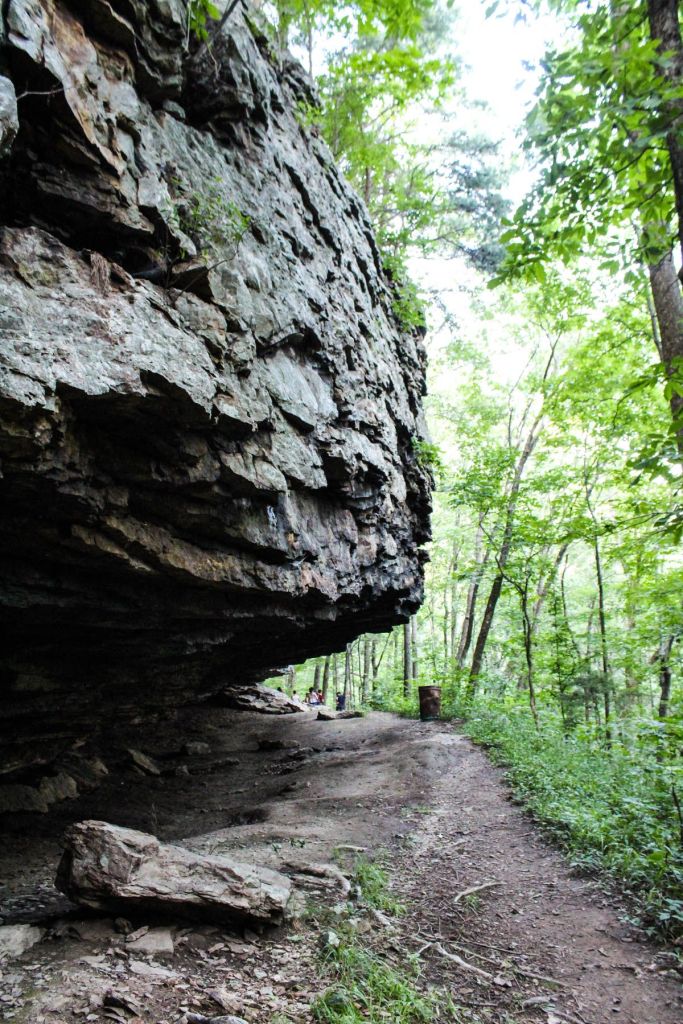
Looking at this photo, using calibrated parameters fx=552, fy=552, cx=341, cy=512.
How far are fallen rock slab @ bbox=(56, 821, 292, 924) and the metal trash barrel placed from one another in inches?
498

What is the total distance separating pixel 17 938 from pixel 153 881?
1.11m

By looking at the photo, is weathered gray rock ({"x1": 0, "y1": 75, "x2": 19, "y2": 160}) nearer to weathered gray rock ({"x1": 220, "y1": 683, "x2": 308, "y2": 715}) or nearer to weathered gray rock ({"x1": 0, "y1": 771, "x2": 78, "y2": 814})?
weathered gray rock ({"x1": 0, "y1": 771, "x2": 78, "y2": 814})

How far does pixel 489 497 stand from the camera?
16.3m

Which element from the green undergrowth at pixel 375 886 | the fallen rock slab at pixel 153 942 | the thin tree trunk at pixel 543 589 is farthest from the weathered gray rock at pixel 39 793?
the thin tree trunk at pixel 543 589

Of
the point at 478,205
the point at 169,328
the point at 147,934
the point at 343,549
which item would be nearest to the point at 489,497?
the point at 343,549

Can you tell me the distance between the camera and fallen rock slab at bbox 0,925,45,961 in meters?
4.45

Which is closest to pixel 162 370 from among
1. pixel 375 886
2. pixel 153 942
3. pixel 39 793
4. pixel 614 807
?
pixel 153 942

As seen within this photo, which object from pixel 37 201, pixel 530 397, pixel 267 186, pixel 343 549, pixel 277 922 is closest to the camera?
pixel 37 201

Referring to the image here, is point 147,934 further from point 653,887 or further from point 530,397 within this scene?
point 530,397

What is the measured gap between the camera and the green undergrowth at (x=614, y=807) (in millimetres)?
5574

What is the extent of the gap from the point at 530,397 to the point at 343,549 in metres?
17.3

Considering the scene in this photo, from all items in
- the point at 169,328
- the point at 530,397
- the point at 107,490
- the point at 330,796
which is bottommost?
the point at 330,796

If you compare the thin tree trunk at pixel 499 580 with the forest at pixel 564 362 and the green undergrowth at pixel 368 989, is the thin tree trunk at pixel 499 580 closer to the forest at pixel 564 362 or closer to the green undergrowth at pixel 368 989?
the forest at pixel 564 362

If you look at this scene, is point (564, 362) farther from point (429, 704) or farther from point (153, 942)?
point (153, 942)
